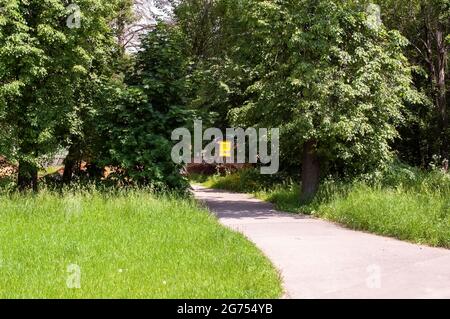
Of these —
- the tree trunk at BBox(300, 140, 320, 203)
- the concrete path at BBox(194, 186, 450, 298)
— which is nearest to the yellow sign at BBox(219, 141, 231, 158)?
the tree trunk at BBox(300, 140, 320, 203)

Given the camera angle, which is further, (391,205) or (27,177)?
(27,177)

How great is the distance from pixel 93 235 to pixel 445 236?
5990 millimetres

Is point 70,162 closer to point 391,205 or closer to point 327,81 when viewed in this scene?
point 327,81

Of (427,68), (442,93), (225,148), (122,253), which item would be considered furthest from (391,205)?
(427,68)

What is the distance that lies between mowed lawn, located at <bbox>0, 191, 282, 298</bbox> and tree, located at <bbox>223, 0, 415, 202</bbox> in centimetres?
459

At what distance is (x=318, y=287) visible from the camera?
610 cm

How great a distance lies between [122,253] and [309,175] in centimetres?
885

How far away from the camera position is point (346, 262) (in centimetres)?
746

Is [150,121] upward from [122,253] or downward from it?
upward

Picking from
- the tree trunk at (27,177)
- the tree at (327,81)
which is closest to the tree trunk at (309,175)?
the tree at (327,81)

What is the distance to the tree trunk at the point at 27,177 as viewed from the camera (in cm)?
1434
